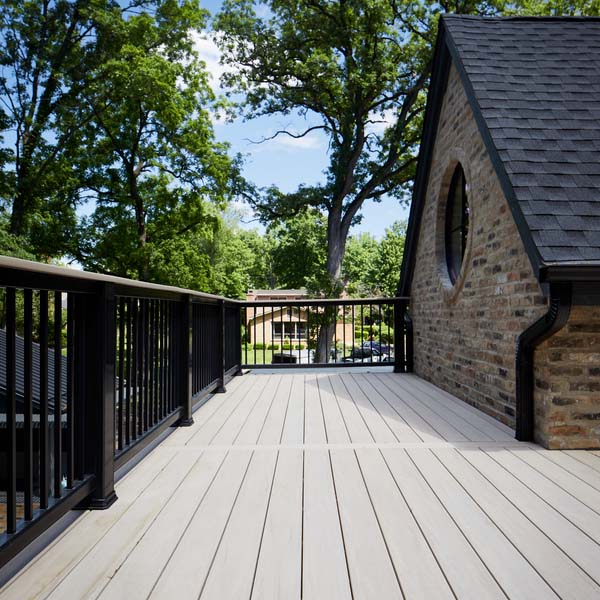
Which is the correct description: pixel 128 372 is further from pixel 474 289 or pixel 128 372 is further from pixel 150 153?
pixel 150 153

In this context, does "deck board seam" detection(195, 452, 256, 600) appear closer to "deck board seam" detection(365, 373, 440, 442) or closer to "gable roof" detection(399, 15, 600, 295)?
"deck board seam" detection(365, 373, 440, 442)

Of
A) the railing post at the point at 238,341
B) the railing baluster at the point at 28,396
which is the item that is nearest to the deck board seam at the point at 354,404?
the railing post at the point at 238,341

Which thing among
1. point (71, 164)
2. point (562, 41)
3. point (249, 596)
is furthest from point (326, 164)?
point (249, 596)

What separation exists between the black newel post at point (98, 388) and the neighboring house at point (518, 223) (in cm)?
239

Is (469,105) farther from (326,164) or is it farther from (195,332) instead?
(326,164)

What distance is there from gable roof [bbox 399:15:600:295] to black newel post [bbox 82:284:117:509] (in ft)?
7.81

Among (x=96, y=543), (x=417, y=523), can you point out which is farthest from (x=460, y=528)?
(x=96, y=543)

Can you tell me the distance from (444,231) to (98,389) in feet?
14.4

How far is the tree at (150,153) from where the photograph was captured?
13281 mm

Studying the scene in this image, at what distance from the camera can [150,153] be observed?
14.0 m

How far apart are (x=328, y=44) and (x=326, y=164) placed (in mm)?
3248

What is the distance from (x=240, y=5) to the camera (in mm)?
13516

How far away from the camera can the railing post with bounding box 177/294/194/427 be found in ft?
11.2

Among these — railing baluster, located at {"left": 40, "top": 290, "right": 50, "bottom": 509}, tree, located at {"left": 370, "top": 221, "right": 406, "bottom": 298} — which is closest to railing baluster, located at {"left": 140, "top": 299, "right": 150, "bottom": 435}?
railing baluster, located at {"left": 40, "top": 290, "right": 50, "bottom": 509}
